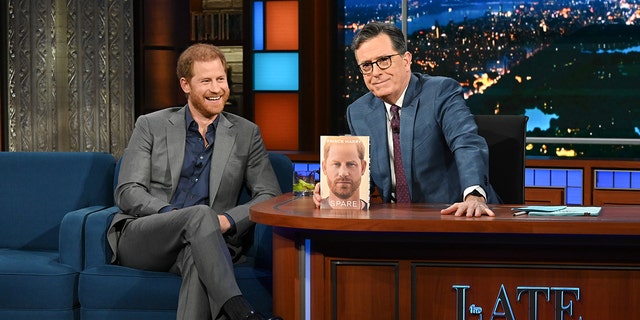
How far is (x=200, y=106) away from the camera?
3.79m

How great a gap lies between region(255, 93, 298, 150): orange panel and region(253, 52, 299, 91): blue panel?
59 millimetres

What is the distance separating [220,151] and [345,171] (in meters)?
1.17

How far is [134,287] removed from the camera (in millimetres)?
3484

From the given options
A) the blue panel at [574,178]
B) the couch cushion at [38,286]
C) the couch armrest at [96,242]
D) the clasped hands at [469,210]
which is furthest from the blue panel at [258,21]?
the clasped hands at [469,210]

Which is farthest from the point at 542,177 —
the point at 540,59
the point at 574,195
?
the point at 540,59

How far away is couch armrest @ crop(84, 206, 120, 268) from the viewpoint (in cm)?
363

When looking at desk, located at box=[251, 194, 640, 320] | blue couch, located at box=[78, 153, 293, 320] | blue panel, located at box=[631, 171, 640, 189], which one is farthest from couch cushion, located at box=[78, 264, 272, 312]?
blue panel, located at box=[631, 171, 640, 189]

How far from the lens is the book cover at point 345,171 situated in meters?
2.67

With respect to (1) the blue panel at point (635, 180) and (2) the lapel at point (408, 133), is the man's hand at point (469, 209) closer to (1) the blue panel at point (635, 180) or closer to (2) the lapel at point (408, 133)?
(2) the lapel at point (408, 133)

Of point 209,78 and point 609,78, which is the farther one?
point 609,78

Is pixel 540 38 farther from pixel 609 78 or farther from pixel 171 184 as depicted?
pixel 171 184

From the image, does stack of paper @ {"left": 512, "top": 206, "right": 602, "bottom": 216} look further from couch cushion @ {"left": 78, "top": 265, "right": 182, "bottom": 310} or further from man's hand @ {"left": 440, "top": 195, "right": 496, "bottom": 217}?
couch cushion @ {"left": 78, "top": 265, "right": 182, "bottom": 310}

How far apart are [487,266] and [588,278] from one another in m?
0.27

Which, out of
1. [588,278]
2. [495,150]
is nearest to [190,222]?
[495,150]
